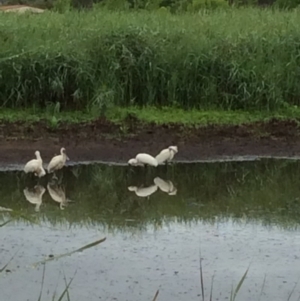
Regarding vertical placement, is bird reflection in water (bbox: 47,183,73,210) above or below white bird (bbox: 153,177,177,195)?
below

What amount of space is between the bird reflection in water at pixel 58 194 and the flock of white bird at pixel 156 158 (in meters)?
1.07

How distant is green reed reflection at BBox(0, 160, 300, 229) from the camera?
7.39 meters

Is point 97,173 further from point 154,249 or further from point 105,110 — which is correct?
point 154,249

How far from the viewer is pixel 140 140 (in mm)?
10344

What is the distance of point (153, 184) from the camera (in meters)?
8.60

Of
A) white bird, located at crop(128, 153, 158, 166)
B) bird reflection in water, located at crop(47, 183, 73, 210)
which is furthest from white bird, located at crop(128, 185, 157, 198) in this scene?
bird reflection in water, located at crop(47, 183, 73, 210)

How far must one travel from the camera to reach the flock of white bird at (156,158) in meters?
9.07

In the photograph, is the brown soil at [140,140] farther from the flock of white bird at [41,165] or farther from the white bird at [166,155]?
the flock of white bird at [41,165]

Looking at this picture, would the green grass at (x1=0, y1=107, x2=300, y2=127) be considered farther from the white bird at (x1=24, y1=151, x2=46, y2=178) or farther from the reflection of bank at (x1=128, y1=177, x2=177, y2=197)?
the reflection of bank at (x1=128, y1=177, x2=177, y2=197)

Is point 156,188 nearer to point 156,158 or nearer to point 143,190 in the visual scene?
point 143,190

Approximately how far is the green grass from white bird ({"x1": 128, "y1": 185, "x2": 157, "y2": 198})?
2304mm

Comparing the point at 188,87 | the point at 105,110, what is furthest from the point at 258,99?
the point at 105,110

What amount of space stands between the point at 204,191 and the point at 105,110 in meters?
2.88

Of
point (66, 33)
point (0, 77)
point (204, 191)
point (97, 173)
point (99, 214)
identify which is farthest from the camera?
point (66, 33)
